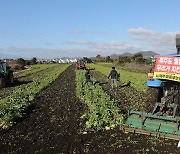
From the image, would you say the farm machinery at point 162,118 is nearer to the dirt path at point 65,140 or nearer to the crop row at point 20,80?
the dirt path at point 65,140

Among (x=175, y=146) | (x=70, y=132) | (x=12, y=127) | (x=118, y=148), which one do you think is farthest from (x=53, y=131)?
(x=175, y=146)

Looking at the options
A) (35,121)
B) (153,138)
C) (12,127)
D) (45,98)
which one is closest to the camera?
(153,138)

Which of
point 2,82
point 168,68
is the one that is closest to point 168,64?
point 168,68

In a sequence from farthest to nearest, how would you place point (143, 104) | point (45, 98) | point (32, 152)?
point (45, 98), point (143, 104), point (32, 152)

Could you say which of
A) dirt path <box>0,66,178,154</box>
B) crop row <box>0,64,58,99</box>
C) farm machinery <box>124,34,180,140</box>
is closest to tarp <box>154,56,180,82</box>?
farm machinery <box>124,34,180,140</box>

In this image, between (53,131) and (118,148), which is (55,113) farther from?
(118,148)

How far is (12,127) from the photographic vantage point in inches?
372

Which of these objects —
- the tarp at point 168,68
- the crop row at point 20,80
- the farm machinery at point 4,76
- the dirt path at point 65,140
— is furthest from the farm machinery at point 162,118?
the farm machinery at point 4,76

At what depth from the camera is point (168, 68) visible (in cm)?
841

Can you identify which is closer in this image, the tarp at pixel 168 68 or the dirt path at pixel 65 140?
the dirt path at pixel 65 140

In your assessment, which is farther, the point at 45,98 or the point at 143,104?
the point at 45,98

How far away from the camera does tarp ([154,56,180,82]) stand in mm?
8250

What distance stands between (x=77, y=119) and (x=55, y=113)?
1458 mm

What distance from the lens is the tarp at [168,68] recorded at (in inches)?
325
